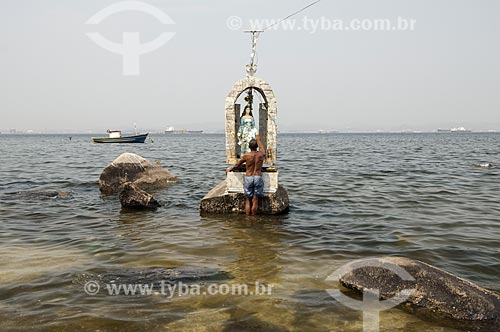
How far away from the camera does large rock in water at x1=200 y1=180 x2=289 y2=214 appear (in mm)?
11117

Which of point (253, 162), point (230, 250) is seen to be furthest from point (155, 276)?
point (253, 162)

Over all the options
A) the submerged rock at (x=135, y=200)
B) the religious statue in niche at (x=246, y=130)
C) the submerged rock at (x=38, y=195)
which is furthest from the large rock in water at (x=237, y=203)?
the submerged rock at (x=38, y=195)

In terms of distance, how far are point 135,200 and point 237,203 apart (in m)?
3.57

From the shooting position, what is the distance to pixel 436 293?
5152 millimetres

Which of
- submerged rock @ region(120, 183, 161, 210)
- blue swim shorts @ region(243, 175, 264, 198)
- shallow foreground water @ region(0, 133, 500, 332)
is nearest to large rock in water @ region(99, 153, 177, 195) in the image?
shallow foreground water @ region(0, 133, 500, 332)

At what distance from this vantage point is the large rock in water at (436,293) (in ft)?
15.7

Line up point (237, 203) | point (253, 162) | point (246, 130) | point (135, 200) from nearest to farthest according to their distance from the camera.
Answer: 1. point (253, 162)
2. point (237, 203)
3. point (246, 130)
4. point (135, 200)

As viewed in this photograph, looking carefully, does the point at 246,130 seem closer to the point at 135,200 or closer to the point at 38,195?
the point at 135,200

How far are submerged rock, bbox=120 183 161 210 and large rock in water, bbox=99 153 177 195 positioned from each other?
3.50 metres

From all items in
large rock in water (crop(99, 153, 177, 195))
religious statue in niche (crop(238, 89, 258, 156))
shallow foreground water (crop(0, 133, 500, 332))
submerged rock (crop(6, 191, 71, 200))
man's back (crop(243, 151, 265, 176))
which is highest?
religious statue in niche (crop(238, 89, 258, 156))

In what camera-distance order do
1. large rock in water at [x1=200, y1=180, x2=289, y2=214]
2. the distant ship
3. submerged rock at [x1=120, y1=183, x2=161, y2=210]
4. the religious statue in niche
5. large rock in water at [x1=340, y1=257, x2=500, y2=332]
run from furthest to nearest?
1. the distant ship
2. submerged rock at [x1=120, y1=183, x2=161, y2=210]
3. the religious statue in niche
4. large rock in water at [x1=200, y1=180, x2=289, y2=214]
5. large rock in water at [x1=340, y1=257, x2=500, y2=332]

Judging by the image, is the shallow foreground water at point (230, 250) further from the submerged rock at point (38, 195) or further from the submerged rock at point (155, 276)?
the submerged rock at point (38, 195)

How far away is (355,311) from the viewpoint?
504 centimetres

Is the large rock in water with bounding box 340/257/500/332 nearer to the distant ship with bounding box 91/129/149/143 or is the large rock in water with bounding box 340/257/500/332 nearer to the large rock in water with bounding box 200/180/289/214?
the large rock in water with bounding box 200/180/289/214
